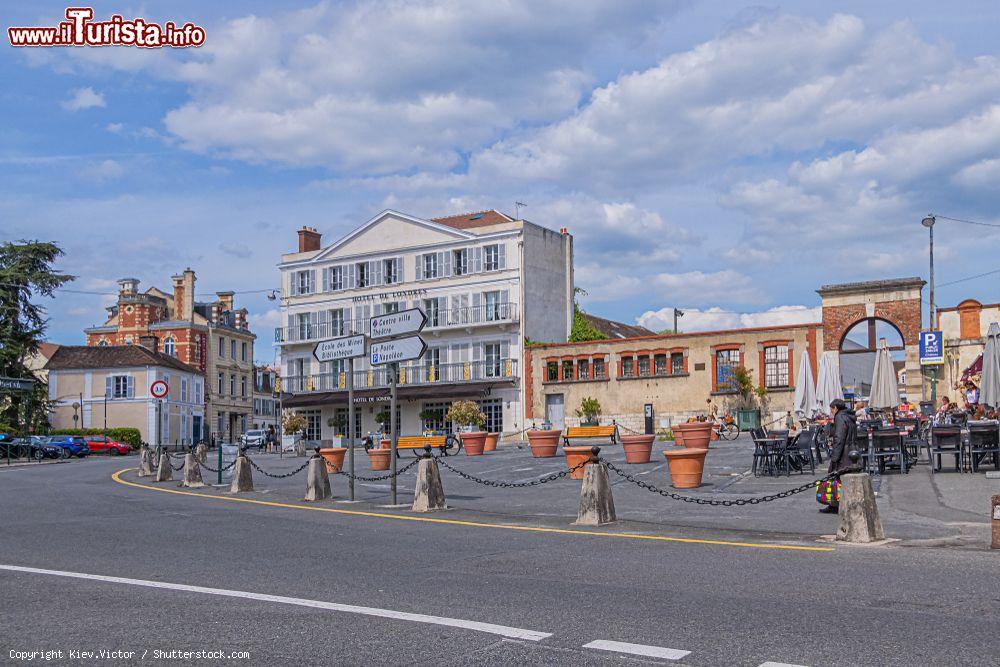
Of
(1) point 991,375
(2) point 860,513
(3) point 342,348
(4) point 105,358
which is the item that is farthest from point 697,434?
(4) point 105,358

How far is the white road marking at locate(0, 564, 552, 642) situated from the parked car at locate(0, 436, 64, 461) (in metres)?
41.3

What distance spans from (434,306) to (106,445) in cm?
2023

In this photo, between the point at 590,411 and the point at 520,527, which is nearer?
the point at 520,527

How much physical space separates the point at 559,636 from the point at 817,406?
84.9ft

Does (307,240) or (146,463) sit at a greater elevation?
(307,240)

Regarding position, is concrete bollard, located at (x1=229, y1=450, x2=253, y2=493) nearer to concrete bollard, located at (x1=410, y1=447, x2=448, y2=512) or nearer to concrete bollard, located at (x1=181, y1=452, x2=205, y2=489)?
concrete bollard, located at (x1=181, y1=452, x2=205, y2=489)

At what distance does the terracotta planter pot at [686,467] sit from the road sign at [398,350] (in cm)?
516

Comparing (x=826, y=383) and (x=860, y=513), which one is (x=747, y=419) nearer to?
(x=826, y=383)

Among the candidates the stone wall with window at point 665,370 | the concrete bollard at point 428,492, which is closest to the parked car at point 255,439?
the stone wall with window at point 665,370

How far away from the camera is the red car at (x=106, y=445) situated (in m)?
56.5

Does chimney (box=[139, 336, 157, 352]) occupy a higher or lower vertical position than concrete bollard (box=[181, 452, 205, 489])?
higher

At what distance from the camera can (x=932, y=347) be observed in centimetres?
4050

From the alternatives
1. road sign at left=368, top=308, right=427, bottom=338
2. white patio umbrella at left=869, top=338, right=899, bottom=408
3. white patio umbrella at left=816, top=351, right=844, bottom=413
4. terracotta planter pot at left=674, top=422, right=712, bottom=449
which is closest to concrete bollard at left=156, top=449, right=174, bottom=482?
road sign at left=368, top=308, right=427, bottom=338

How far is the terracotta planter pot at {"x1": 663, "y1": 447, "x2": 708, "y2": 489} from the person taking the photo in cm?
1783
